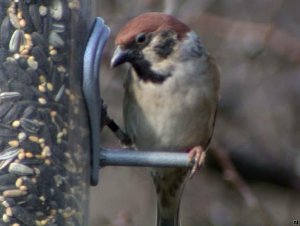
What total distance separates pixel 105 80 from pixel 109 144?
60 centimetres

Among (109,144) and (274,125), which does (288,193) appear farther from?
(109,144)

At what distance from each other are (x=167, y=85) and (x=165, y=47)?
18 centimetres

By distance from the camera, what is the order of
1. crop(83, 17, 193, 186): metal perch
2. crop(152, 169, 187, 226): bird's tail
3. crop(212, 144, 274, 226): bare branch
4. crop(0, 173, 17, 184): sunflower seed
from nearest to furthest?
crop(0, 173, 17, 184): sunflower seed
crop(83, 17, 193, 186): metal perch
crop(152, 169, 187, 226): bird's tail
crop(212, 144, 274, 226): bare branch

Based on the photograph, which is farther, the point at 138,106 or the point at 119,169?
the point at 119,169

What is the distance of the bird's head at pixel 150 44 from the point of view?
16.4 ft

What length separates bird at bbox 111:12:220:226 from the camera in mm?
5117

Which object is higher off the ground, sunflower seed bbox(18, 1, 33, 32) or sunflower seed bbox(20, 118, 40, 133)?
sunflower seed bbox(18, 1, 33, 32)

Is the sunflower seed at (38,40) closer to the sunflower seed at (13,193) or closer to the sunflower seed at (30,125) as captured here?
the sunflower seed at (30,125)

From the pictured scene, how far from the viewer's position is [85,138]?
4508mm

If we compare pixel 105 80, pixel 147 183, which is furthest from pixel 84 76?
pixel 147 183

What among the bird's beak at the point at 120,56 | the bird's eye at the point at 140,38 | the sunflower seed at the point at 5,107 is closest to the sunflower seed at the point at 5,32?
the sunflower seed at the point at 5,107

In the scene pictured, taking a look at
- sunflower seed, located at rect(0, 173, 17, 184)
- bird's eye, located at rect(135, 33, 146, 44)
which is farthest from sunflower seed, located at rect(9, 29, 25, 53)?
bird's eye, located at rect(135, 33, 146, 44)

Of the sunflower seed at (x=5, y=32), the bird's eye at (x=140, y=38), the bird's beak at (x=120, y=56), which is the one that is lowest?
the bird's beak at (x=120, y=56)

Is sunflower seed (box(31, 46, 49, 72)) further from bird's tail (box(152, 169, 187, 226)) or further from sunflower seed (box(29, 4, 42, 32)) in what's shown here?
bird's tail (box(152, 169, 187, 226))
